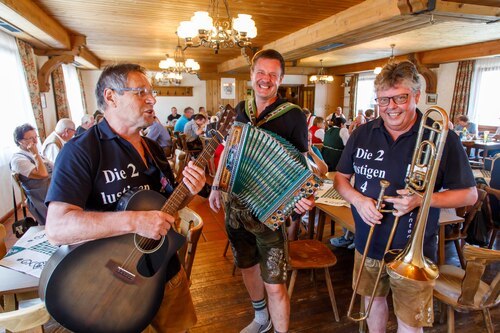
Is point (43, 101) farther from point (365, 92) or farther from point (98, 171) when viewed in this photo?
point (365, 92)

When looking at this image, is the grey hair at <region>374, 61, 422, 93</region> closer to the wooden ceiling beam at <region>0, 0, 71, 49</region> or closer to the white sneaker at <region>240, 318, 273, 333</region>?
A: the white sneaker at <region>240, 318, 273, 333</region>

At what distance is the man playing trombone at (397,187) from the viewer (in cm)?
138

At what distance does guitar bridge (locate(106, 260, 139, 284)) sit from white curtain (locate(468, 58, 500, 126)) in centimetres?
993

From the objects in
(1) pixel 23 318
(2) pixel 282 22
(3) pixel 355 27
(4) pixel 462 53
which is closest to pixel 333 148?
(3) pixel 355 27

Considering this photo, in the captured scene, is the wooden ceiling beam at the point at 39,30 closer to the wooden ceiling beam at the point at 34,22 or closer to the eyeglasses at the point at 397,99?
the wooden ceiling beam at the point at 34,22

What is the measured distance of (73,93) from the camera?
30.0ft

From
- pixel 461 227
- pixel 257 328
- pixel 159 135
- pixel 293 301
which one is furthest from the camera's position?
pixel 159 135

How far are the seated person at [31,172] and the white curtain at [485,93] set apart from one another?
32.8ft

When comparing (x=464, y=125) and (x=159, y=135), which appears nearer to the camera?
(x=159, y=135)

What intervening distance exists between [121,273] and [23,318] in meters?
0.34

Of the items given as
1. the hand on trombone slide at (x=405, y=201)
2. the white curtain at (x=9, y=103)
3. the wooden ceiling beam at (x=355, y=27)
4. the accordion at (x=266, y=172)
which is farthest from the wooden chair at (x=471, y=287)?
the white curtain at (x=9, y=103)

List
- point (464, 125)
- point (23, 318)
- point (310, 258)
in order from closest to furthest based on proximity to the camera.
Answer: point (23, 318)
point (310, 258)
point (464, 125)

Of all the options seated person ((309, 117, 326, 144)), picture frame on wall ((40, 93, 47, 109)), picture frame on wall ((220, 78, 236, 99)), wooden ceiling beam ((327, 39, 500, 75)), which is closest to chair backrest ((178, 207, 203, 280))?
seated person ((309, 117, 326, 144))

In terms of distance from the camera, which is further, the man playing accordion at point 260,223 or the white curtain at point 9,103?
the white curtain at point 9,103
